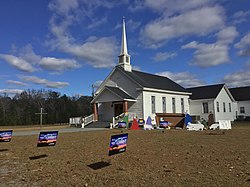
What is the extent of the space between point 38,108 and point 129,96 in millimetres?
36637

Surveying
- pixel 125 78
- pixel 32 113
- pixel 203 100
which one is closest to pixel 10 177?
pixel 125 78

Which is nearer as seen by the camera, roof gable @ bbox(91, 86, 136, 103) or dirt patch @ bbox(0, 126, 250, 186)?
dirt patch @ bbox(0, 126, 250, 186)

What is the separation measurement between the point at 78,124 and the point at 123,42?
42.8 feet

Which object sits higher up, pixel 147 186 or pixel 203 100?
pixel 203 100

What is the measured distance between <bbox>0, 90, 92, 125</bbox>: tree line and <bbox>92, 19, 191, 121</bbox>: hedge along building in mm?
21544

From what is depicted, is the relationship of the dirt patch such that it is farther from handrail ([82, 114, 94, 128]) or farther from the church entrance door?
the church entrance door

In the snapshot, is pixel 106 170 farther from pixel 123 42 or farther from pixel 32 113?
pixel 32 113

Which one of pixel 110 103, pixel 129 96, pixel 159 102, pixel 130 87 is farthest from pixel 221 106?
pixel 110 103

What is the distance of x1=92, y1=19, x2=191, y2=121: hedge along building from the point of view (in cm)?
2817

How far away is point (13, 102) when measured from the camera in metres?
65.4

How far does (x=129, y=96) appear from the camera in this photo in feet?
93.9

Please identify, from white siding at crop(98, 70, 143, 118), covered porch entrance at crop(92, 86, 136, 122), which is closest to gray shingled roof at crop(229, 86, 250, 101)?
white siding at crop(98, 70, 143, 118)

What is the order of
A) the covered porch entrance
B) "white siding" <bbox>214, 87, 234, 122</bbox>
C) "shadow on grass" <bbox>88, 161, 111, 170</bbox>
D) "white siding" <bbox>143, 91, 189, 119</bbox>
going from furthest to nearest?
1. "white siding" <bbox>214, 87, 234, 122</bbox>
2. "white siding" <bbox>143, 91, 189, 119</bbox>
3. the covered porch entrance
4. "shadow on grass" <bbox>88, 161, 111, 170</bbox>

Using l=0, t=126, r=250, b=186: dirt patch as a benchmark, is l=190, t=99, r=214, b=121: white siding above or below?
above
